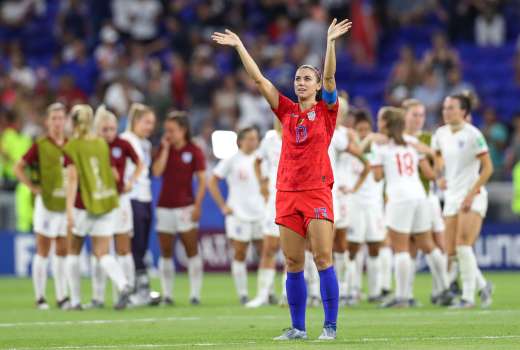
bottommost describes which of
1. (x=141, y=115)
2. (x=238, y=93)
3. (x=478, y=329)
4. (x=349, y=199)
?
(x=478, y=329)

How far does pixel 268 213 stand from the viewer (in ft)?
51.7

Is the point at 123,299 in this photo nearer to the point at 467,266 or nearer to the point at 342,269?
the point at 342,269

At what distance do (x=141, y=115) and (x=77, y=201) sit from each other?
177cm

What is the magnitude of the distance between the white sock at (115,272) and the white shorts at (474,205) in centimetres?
387

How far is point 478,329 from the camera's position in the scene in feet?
39.2

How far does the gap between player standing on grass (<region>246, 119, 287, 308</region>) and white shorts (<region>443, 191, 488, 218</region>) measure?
82.6 inches

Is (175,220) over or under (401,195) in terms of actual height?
under

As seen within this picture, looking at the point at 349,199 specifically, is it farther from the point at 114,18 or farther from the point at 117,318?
the point at 114,18

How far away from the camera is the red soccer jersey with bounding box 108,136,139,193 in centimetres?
1587

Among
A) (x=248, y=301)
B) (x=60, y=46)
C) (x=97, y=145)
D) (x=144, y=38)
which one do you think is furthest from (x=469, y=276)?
(x=60, y=46)

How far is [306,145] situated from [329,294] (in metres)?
1.32

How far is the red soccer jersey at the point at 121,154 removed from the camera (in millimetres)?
15867

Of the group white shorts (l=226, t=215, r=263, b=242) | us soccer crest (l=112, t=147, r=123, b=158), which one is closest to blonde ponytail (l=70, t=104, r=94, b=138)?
us soccer crest (l=112, t=147, r=123, b=158)

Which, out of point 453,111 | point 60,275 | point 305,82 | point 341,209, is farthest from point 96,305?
point 305,82
